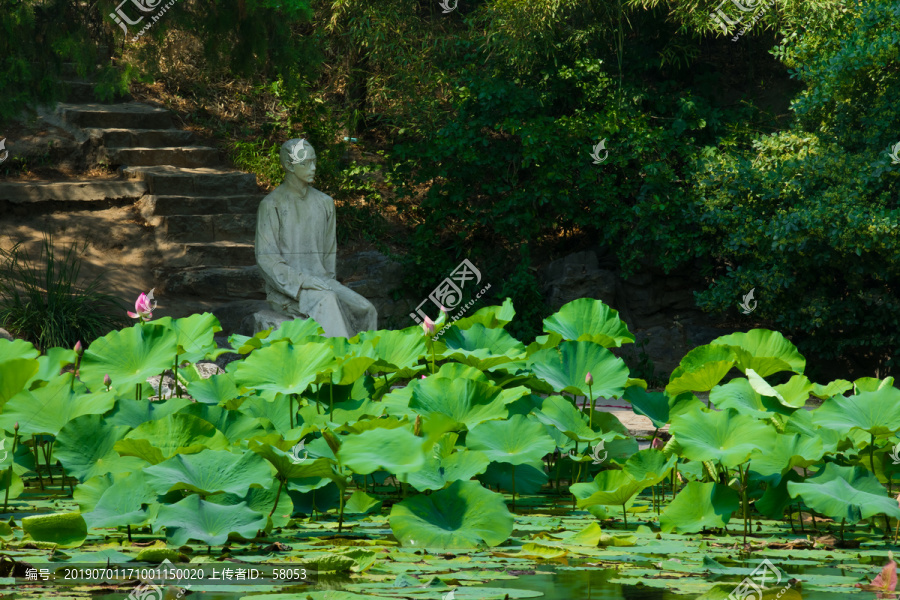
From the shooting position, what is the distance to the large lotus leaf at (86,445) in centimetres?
230

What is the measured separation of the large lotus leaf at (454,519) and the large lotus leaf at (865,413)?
2.97 feet

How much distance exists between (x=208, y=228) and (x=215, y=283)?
76cm

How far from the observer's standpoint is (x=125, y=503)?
2.07 meters

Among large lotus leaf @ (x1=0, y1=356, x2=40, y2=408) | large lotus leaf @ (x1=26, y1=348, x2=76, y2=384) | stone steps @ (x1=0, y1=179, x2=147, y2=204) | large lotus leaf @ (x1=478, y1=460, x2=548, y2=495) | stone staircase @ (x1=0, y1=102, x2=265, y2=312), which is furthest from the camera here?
stone steps @ (x1=0, y1=179, x2=147, y2=204)

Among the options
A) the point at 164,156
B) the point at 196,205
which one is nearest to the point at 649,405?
the point at 196,205

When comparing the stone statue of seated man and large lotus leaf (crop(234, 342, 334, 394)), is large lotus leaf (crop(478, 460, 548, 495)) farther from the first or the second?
the stone statue of seated man

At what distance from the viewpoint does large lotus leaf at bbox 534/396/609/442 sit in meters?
2.63

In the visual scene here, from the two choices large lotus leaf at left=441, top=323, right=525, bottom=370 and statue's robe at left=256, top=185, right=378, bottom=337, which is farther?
statue's robe at left=256, top=185, right=378, bottom=337

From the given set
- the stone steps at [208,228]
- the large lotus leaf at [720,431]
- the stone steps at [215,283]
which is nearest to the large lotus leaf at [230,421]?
the large lotus leaf at [720,431]

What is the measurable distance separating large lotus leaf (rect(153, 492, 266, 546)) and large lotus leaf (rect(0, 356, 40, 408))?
0.92 m

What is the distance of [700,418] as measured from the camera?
7.58ft

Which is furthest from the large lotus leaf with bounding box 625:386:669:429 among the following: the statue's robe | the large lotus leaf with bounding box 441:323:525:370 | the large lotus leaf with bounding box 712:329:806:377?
the statue's robe

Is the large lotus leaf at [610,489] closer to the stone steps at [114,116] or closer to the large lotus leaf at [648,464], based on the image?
the large lotus leaf at [648,464]

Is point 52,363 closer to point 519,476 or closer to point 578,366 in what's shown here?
point 519,476
